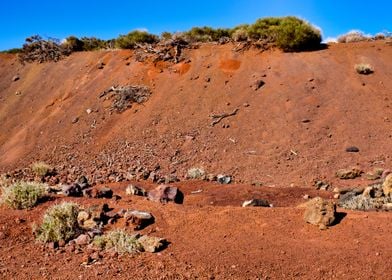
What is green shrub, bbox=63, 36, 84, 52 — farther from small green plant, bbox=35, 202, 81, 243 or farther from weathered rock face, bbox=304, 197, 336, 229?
weathered rock face, bbox=304, 197, 336, 229

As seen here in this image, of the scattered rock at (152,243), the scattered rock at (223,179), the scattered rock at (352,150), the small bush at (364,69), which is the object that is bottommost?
the scattered rock at (152,243)

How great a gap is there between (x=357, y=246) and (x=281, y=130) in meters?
10.1

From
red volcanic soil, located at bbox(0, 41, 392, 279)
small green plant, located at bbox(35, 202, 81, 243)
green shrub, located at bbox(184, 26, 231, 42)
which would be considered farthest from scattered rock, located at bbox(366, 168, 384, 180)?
green shrub, located at bbox(184, 26, 231, 42)

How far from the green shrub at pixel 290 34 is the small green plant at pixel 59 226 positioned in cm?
1607

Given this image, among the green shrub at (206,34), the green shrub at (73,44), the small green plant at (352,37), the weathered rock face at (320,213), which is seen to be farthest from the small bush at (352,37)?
the weathered rock face at (320,213)

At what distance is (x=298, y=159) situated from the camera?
1452 centimetres

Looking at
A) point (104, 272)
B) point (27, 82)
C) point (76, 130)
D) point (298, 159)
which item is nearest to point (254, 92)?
point (298, 159)

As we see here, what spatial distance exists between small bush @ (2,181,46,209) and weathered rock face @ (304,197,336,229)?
4338 mm

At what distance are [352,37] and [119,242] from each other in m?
19.3

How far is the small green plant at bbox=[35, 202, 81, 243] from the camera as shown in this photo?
6758mm

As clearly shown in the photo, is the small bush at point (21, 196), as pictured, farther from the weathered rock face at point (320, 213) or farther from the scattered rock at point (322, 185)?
the scattered rock at point (322, 185)

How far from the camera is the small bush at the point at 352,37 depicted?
2267cm

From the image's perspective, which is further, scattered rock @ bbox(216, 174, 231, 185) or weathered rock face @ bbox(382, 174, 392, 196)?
scattered rock @ bbox(216, 174, 231, 185)

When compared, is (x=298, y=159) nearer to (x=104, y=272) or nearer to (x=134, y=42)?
(x=104, y=272)
